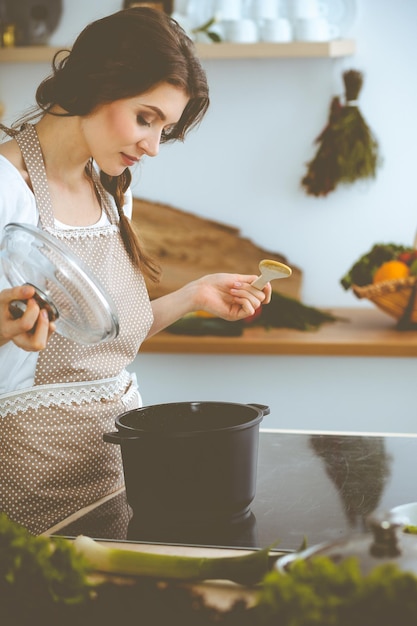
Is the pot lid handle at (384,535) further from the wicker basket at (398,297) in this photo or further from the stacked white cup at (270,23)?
the stacked white cup at (270,23)

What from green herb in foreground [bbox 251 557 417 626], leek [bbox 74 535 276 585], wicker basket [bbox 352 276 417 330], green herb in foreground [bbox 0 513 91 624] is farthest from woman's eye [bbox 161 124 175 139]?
wicker basket [bbox 352 276 417 330]

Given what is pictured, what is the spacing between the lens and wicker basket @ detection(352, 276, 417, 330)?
276 cm

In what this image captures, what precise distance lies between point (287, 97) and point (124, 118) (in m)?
1.78

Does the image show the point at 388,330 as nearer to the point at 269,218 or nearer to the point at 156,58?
the point at 269,218

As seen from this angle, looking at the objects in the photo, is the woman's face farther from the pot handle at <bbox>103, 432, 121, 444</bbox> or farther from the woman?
the pot handle at <bbox>103, 432, 121, 444</bbox>

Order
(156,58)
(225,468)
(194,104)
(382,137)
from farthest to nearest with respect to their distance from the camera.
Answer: (382,137), (194,104), (156,58), (225,468)

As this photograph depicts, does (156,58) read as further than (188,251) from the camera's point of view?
No

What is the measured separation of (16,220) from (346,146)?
181 cm

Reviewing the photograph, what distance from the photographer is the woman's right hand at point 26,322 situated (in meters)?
1.16

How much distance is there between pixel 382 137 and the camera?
3.13 m

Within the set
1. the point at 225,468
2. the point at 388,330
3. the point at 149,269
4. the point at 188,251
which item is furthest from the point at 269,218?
the point at 225,468

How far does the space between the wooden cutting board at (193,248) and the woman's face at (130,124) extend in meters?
1.62

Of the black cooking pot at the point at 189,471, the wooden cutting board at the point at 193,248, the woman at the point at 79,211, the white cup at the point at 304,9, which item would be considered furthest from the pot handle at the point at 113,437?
the white cup at the point at 304,9

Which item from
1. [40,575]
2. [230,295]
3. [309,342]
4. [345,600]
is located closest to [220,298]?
[230,295]
